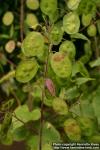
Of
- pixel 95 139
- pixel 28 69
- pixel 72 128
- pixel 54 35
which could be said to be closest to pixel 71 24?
pixel 54 35

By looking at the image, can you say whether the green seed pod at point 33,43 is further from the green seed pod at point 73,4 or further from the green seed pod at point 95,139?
the green seed pod at point 95,139

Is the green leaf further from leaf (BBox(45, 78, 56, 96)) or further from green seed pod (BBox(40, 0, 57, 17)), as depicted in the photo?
green seed pod (BBox(40, 0, 57, 17))

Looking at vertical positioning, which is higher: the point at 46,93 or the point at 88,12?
the point at 88,12

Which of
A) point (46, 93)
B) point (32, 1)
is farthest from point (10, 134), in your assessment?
point (32, 1)

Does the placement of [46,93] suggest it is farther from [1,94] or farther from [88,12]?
[1,94]

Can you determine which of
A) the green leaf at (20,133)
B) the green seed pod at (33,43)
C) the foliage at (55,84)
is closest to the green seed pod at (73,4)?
the foliage at (55,84)

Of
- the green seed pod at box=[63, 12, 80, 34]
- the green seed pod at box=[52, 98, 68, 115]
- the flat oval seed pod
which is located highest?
the green seed pod at box=[63, 12, 80, 34]

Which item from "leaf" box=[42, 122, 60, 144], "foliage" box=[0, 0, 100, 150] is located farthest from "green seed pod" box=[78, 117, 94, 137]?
"leaf" box=[42, 122, 60, 144]
